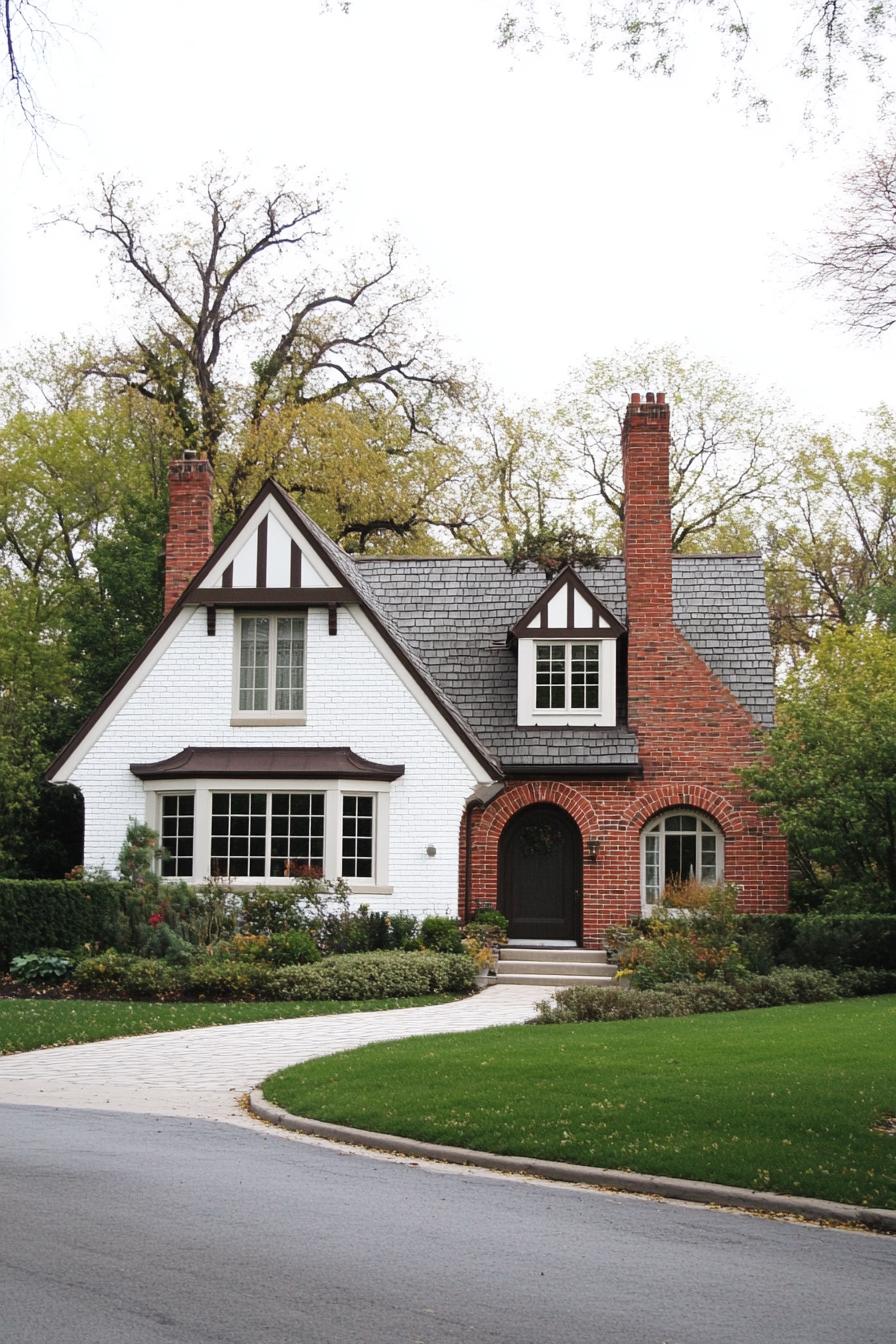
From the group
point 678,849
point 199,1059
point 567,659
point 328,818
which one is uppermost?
point 567,659

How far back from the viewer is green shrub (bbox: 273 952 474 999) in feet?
65.7

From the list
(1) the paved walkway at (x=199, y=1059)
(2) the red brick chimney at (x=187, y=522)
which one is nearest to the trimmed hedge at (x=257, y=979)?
(1) the paved walkway at (x=199, y=1059)

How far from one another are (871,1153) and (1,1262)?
5605mm

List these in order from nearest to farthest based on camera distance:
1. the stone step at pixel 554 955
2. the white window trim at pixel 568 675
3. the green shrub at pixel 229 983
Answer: the green shrub at pixel 229 983, the stone step at pixel 554 955, the white window trim at pixel 568 675

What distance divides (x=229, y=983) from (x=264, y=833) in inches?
184

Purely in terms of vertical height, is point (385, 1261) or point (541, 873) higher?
point (541, 873)

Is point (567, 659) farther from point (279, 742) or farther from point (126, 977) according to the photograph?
point (126, 977)

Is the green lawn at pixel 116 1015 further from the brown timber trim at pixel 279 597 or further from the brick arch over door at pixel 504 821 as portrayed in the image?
the brown timber trim at pixel 279 597

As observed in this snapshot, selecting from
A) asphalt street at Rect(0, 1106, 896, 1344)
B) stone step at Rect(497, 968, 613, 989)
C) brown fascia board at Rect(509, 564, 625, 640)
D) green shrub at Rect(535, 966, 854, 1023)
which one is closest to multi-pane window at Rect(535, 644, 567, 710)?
brown fascia board at Rect(509, 564, 625, 640)

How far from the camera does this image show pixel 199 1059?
48.7 feet

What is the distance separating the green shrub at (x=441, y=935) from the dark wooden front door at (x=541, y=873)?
2421 mm

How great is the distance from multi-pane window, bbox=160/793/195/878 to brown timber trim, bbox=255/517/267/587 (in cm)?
380

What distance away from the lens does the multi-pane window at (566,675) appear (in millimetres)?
26188

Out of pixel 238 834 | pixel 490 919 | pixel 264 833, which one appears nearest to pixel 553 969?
pixel 490 919
